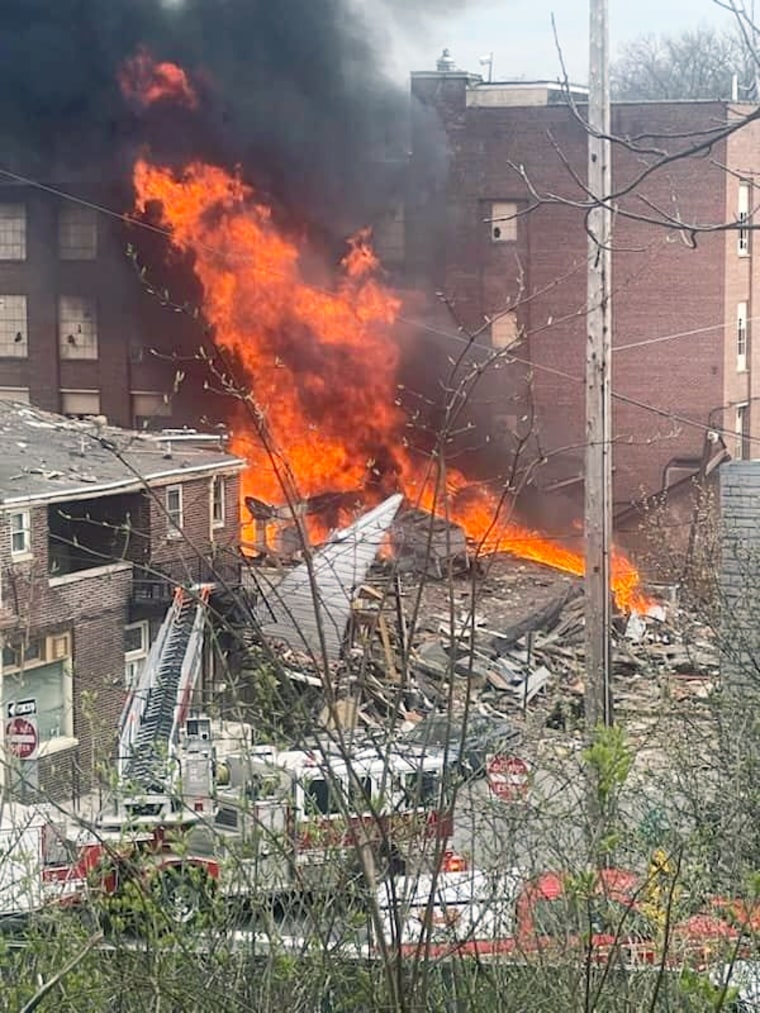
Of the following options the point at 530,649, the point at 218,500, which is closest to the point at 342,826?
the point at 530,649

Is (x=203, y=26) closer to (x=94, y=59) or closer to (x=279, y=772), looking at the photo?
(x=94, y=59)

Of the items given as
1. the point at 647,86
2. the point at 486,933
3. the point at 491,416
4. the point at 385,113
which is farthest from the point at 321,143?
the point at 486,933

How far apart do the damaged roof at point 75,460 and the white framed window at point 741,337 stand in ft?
36.9

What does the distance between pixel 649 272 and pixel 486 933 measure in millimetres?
24488

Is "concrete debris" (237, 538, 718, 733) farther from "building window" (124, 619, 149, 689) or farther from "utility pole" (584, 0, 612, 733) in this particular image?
"utility pole" (584, 0, 612, 733)

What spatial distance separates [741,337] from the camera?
29.2 m

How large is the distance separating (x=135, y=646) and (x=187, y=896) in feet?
48.2

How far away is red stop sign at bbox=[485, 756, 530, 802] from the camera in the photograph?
5.52 meters

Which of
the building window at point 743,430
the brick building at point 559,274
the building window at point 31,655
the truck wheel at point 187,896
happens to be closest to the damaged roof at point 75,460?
the building window at point 31,655

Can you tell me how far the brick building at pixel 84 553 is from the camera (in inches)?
668

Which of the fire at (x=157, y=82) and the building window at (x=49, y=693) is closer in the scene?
the building window at (x=49, y=693)

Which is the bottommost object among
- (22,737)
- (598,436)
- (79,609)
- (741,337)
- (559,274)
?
(79,609)

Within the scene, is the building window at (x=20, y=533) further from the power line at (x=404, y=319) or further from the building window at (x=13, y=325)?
the building window at (x=13, y=325)

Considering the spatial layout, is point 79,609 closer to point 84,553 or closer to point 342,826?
point 84,553
